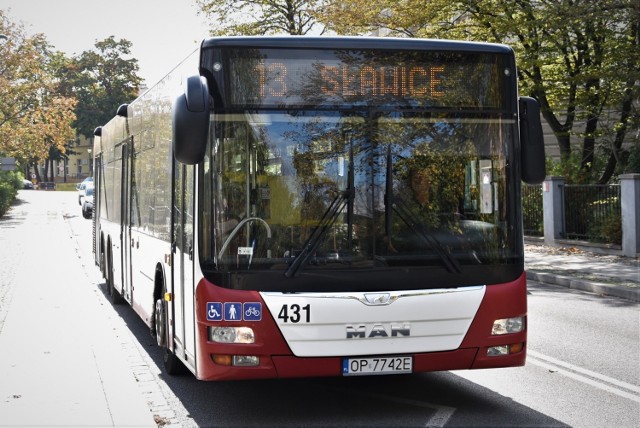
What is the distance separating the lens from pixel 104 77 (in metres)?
113

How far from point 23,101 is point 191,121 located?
47669 millimetres

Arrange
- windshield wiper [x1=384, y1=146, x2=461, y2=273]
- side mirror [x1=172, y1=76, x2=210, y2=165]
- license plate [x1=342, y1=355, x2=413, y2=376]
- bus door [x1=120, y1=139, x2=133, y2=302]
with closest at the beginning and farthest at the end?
1. side mirror [x1=172, y1=76, x2=210, y2=165]
2. license plate [x1=342, y1=355, x2=413, y2=376]
3. windshield wiper [x1=384, y1=146, x2=461, y2=273]
4. bus door [x1=120, y1=139, x2=133, y2=302]

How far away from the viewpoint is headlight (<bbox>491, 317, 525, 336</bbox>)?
23.8 ft

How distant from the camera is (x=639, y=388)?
831 cm

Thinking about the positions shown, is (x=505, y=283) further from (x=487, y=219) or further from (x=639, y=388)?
(x=639, y=388)

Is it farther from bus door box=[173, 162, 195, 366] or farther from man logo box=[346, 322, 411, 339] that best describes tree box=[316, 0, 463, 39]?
man logo box=[346, 322, 411, 339]

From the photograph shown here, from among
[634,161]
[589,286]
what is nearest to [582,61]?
[634,161]

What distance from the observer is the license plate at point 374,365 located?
699 centimetres

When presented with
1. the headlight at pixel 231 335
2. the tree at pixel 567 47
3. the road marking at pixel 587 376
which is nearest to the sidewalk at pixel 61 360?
the headlight at pixel 231 335

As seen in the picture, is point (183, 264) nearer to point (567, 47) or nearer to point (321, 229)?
Answer: point (321, 229)

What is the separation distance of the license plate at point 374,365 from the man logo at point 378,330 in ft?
0.57

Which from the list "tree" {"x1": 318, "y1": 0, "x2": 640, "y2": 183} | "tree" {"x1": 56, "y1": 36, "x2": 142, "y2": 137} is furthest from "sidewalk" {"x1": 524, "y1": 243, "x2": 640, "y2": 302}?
"tree" {"x1": 56, "y1": 36, "x2": 142, "y2": 137}

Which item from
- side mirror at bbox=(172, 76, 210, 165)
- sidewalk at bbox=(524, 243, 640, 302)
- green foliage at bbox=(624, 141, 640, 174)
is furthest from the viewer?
green foliage at bbox=(624, 141, 640, 174)

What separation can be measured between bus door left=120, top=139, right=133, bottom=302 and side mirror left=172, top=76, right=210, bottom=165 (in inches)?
223
